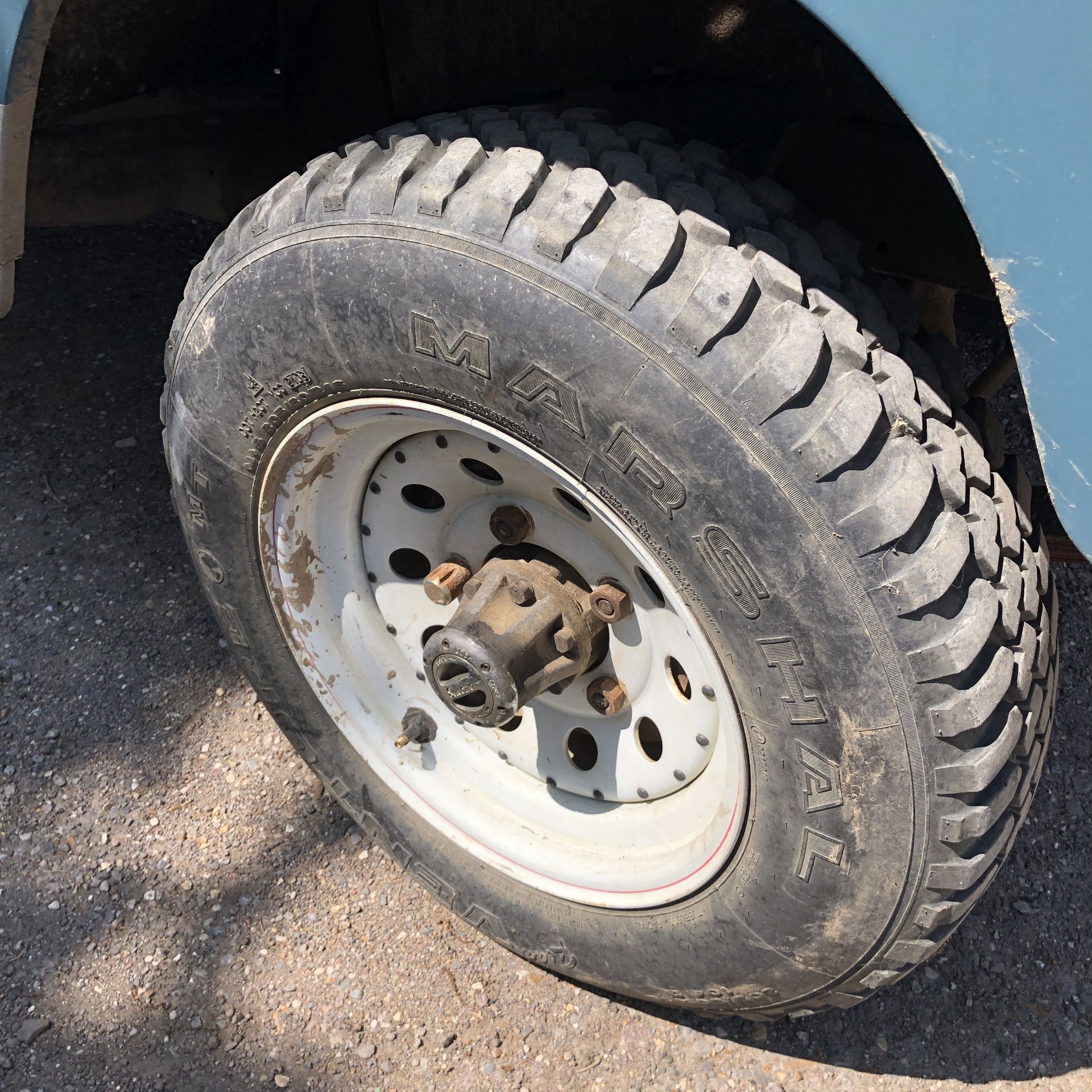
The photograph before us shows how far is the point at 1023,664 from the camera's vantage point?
1.29 m

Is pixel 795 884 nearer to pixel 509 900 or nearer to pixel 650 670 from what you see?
pixel 650 670

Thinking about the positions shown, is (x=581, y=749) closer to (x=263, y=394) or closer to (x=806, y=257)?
(x=263, y=394)

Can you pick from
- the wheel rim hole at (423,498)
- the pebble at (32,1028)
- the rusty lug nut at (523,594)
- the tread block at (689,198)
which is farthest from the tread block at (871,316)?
the pebble at (32,1028)

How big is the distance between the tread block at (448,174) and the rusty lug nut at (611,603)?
25.8 inches

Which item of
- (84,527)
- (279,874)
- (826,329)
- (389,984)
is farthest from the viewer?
(84,527)

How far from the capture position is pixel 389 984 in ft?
6.33

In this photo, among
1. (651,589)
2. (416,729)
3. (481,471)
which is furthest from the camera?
(416,729)

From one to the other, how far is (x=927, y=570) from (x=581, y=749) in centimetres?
86

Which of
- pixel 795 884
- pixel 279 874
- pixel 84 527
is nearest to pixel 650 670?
pixel 795 884

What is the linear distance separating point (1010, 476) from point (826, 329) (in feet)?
1.52

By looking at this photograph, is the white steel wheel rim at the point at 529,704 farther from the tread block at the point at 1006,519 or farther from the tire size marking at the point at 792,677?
the tread block at the point at 1006,519

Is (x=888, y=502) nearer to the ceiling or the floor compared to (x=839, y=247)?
nearer to the floor

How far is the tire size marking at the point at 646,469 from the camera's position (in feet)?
3.97

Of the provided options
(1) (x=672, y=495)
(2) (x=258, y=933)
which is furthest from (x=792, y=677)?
(2) (x=258, y=933)
